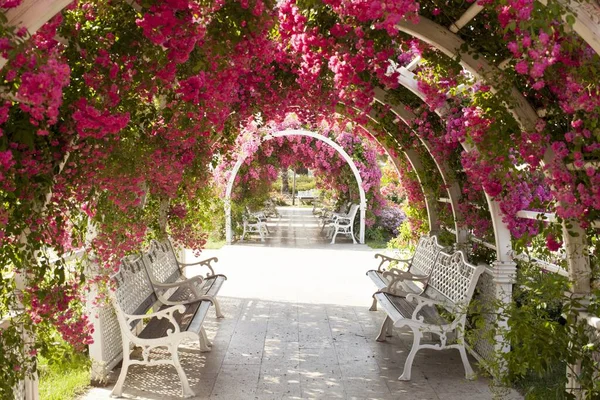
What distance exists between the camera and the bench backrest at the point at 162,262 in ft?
Result: 20.6

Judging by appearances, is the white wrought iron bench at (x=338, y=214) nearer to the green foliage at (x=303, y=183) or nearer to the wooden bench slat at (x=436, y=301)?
the wooden bench slat at (x=436, y=301)

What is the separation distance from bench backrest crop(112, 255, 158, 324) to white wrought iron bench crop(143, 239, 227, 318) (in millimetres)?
119

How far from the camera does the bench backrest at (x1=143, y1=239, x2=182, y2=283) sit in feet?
20.6

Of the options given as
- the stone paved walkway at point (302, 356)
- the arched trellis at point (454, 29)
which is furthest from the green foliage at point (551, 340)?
the stone paved walkway at point (302, 356)

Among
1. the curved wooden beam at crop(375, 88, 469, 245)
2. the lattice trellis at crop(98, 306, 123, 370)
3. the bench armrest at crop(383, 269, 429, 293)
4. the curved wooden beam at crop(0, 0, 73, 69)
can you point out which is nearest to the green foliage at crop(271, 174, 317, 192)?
the bench armrest at crop(383, 269, 429, 293)

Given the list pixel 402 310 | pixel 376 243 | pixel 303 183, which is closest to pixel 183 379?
pixel 402 310

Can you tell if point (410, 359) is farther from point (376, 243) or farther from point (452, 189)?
point (376, 243)

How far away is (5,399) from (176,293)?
12.5ft

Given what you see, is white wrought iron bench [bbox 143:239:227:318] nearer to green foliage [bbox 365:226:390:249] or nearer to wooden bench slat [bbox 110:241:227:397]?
wooden bench slat [bbox 110:241:227:397]

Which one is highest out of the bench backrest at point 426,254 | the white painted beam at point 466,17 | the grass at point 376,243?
the white painted beam at point 466,17

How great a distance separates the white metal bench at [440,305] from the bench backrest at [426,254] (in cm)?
24

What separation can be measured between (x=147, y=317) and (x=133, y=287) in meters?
0.28

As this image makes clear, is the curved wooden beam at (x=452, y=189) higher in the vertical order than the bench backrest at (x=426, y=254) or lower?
higher

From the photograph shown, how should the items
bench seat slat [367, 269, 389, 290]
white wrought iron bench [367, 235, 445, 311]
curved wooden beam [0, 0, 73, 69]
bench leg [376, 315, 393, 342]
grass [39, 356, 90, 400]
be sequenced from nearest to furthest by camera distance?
curved wooden beam [0, 0, 73, 69], grass [39, 356, 90, 400], bench leg [376, 315, 393, 342], white wrought iron bench [367, 235, 445, 311], bench seat slat [367, 269, 389, 290]
